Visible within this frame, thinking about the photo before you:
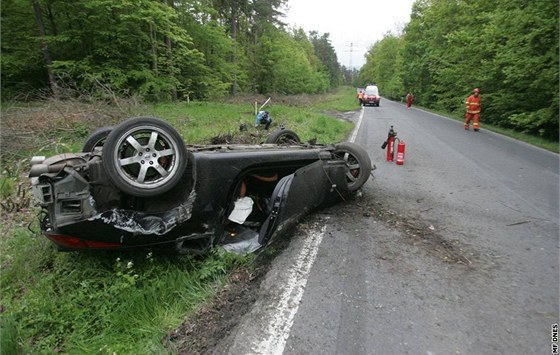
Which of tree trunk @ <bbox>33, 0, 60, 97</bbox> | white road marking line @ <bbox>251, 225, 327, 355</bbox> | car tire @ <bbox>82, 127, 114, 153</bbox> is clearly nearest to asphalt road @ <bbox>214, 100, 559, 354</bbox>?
A: white road marking line @ <bbox>251, 225, 327, 355</bbox>

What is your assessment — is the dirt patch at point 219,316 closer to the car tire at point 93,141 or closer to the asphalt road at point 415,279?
the asphalt road at point 415,279

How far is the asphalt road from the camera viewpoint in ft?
7.23

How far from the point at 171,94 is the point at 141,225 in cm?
1678

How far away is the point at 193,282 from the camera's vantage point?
2.85 metres

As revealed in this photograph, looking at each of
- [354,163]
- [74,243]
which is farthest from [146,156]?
[354,163]

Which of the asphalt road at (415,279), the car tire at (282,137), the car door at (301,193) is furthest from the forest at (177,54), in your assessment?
the asphalt road at (415,279)

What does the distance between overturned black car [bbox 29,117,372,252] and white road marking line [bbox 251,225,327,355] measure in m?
0.34

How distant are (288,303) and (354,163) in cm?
266

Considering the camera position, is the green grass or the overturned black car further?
the overturned black car

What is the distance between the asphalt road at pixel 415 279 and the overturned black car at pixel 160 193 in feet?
1.83

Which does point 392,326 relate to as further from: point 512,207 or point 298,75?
point 298,75

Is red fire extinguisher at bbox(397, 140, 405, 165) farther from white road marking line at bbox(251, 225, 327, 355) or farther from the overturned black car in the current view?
white road marking line at bbox(251, 225, 327, 355)

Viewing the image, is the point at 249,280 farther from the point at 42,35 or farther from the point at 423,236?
the point at 42,35

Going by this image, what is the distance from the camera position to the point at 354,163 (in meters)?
4.73
